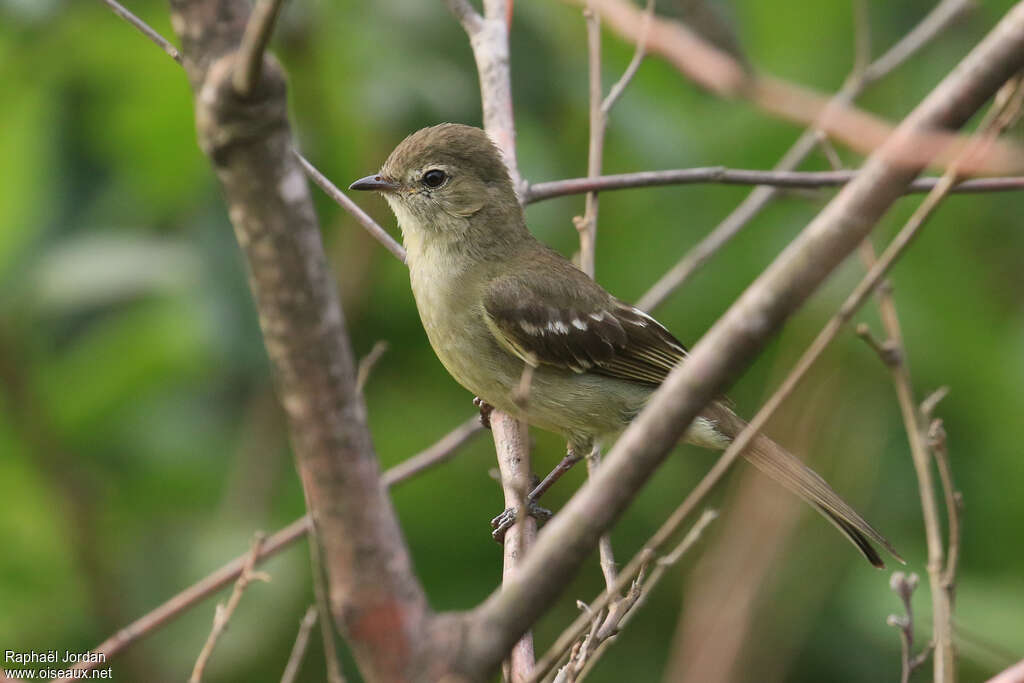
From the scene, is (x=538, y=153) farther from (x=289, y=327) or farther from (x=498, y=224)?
(x=289, y=327)

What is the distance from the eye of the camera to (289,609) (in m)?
4.59

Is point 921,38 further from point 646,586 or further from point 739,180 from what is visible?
point 646,586

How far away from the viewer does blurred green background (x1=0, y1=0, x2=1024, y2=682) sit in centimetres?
455

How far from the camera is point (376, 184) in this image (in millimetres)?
4648

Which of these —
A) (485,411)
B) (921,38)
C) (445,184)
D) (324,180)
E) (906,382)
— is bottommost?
(906,382)

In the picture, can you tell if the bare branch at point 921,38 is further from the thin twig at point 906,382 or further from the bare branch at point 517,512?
the bare branch at point 517,512

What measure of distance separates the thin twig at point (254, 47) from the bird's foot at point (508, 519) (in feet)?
7.91

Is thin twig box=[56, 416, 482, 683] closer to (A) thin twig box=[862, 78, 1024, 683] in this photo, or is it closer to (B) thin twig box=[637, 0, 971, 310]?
(B) thin twig box=[637, 0, 971, 310]

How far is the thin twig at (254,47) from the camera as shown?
145 centimetres

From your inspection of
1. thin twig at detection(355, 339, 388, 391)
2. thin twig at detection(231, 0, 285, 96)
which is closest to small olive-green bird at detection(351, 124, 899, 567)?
thin twig at detection(355, 339, 388, 391)

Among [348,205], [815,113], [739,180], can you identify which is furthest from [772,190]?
[815,113]

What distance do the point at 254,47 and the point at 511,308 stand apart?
10.3ft

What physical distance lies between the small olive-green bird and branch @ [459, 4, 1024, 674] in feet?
8.98

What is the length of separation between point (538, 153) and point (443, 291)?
0.67 meters
